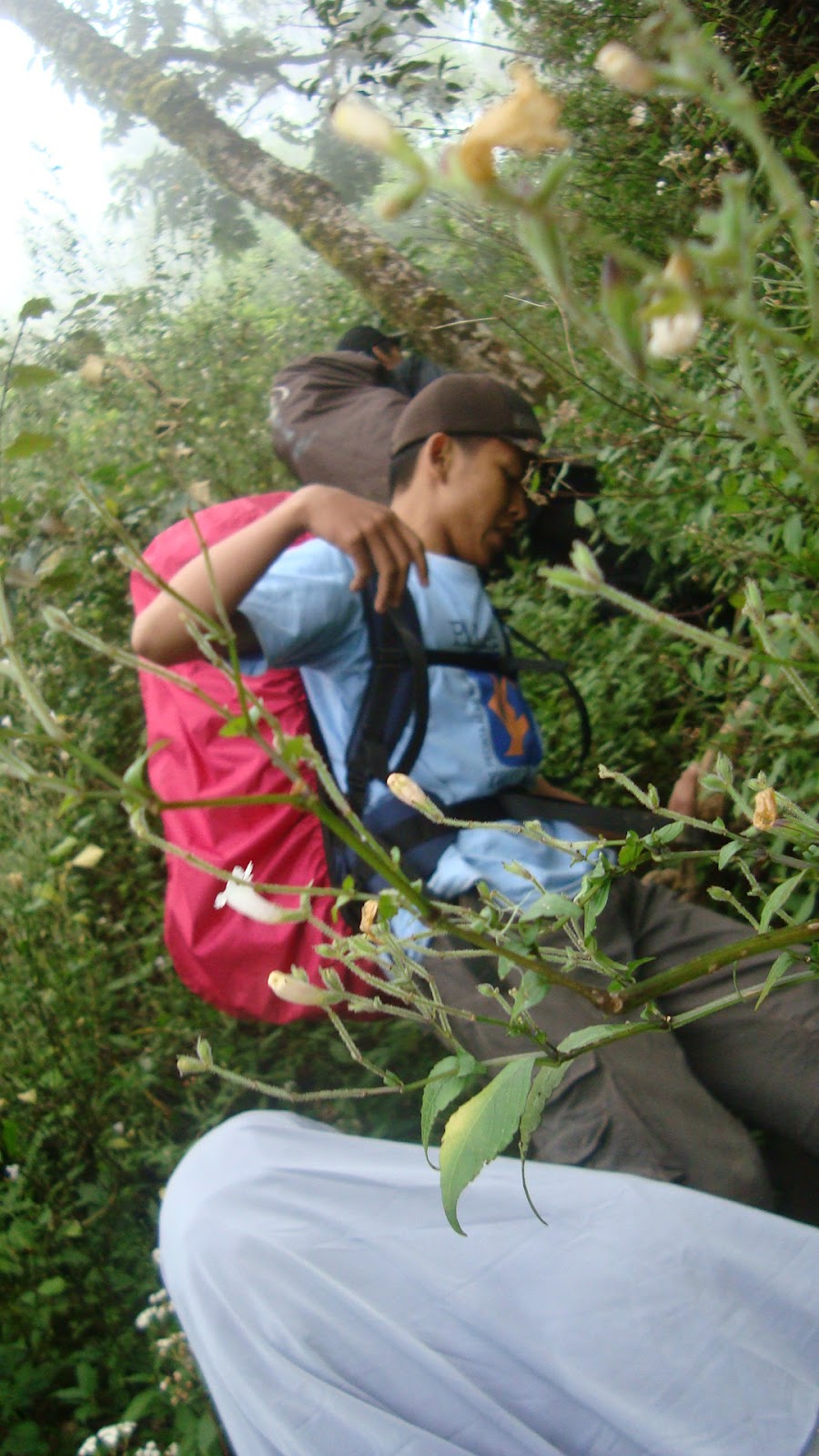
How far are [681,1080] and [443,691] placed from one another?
639 mm

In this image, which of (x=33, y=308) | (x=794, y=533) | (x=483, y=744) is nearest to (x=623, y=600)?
(x=33, y=308)

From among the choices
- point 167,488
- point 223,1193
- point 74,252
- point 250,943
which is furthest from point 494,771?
point 74,252

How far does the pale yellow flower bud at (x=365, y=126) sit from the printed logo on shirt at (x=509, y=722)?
1.32 m

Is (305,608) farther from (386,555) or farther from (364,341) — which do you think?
(364,341)

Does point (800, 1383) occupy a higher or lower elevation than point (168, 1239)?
lower

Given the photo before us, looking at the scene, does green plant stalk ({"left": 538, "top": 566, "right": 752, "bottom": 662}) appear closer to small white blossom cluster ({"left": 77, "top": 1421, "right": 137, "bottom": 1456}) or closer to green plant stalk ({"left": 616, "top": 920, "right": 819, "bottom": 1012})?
green plant stalk ({"left": 616, "top": 920, "right": 819, "bottom": 1012})

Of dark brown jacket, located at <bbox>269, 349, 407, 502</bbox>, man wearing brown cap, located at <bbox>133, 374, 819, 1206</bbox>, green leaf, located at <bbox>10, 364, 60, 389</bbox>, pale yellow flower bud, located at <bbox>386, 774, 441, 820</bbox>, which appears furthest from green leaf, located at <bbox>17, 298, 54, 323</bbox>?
dark brown jacket, located at <bbox>269, 349, 407, 502</bbox>

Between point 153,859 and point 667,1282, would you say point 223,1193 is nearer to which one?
point 667,1282

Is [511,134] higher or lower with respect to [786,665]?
higher

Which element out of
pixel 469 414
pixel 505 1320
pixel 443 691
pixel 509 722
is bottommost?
pixel 505 1320

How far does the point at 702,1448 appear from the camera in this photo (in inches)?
37.8

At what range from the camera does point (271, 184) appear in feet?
11.9

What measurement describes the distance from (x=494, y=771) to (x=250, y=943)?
452mm

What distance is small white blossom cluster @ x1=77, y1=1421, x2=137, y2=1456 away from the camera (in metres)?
1.58
